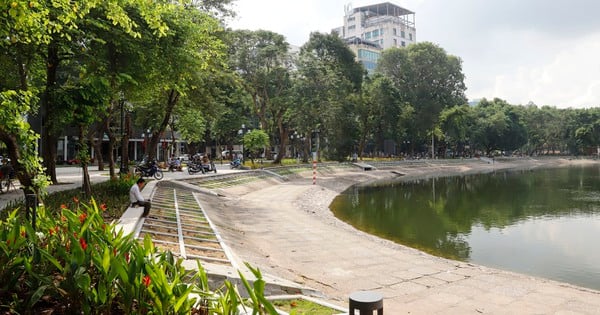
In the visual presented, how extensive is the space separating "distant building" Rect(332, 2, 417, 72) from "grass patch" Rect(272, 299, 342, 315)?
10575cm

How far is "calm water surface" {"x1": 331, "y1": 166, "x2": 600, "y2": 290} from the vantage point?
13.6 meters

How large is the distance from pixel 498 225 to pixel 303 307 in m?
16.1

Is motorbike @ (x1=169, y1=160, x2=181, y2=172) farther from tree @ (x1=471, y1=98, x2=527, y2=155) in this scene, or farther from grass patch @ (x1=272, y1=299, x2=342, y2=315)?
tree @ (x1=471, y1=98, x2=527, y2=155)

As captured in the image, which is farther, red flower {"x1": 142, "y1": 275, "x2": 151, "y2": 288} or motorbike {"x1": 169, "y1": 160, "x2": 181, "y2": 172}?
motorbike {"x1": 169, "y1": 160, "x2": 181, "y2": 172}

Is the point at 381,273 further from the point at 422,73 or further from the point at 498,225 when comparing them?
the point at 422,73

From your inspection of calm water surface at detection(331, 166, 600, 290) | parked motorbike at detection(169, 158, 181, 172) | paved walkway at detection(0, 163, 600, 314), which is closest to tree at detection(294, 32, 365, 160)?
calm water surface at detection(331, 166, 600, 290)

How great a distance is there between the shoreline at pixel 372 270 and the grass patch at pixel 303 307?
1042 mm

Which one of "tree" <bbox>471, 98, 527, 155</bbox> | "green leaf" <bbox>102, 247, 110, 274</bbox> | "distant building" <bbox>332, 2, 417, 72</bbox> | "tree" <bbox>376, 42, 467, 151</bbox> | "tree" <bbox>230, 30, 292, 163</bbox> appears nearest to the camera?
"green leaf" <bbox>102, 247, 110, 274</bbox>

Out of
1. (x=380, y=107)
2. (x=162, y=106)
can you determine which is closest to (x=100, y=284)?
(x=162, y=106)

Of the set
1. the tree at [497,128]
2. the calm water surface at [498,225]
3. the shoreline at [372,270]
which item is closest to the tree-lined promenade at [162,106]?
the tree at [497,128]

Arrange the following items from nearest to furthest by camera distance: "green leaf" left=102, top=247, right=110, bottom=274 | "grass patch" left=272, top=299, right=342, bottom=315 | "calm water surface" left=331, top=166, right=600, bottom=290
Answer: "green leaf" left=102, top=247, right=110, bottom=274 → "grass patch" left=272, top=299, right=342, bottom=315 → "calm water surface" left=331, top=166, right=600, bottom=290

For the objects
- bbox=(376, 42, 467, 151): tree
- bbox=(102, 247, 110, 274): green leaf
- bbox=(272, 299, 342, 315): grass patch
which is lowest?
bbox=(272, 299, 342, 315): grass patch

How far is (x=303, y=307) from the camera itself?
678 cm

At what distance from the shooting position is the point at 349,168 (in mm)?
51375
